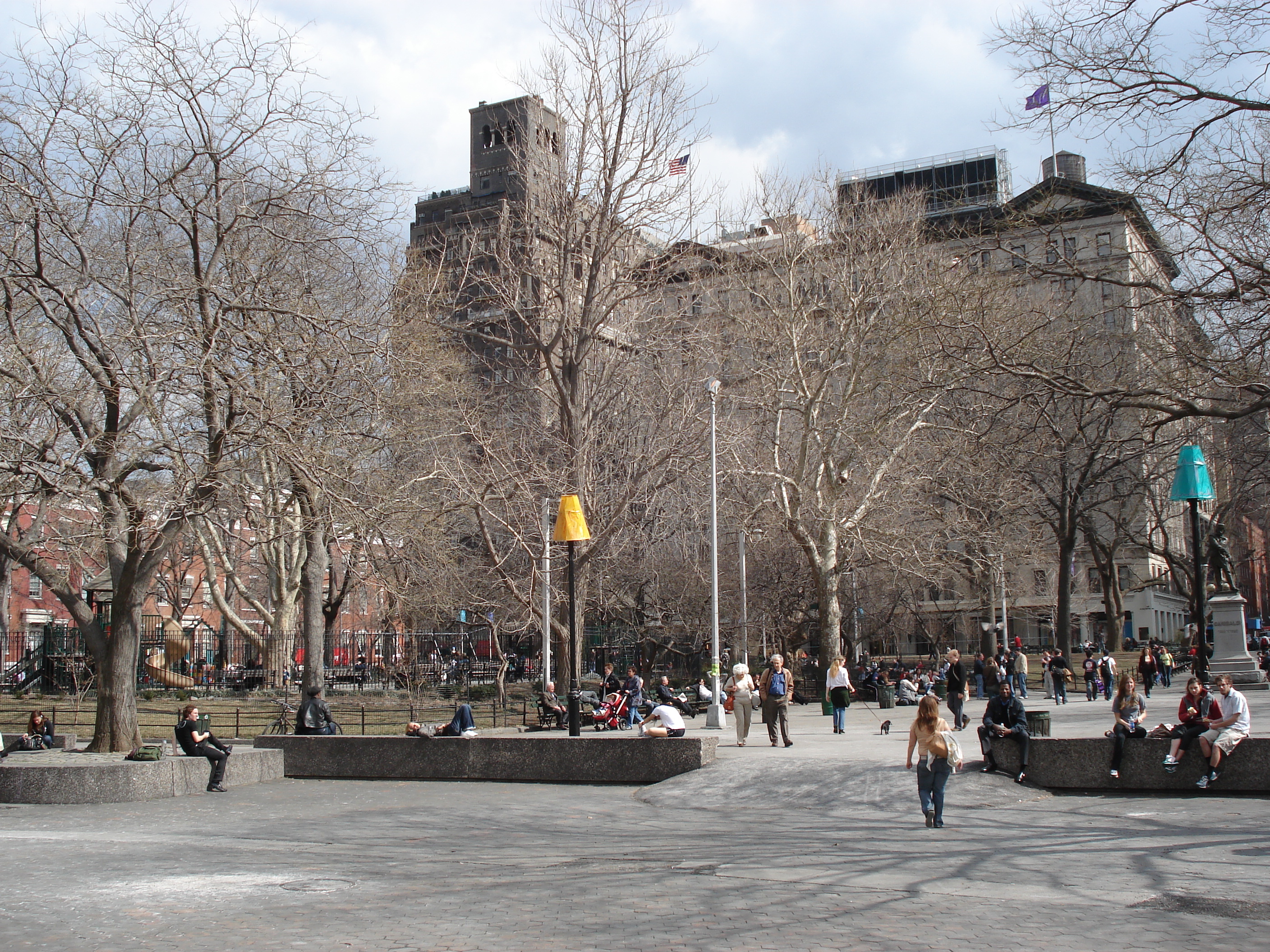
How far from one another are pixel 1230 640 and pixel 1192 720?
72.4 feet

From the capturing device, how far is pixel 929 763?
11.2 metres

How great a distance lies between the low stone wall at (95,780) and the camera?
14.9m

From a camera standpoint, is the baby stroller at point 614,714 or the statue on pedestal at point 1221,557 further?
the statue on pedestal at point 1221,557

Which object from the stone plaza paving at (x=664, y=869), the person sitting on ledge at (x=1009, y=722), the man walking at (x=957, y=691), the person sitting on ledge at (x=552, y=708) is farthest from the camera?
the person sitting on ledge at (x=552, y=708)

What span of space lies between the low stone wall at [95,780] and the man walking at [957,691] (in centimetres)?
1398

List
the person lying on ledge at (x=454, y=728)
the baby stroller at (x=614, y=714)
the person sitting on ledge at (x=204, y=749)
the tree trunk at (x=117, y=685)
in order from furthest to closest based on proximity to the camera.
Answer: the baby stroller at (x=614, y=714) < the person lying on ledge at (x=454, y=728) < the tree trunk at (x=117, y=685) < the person sitting on ledge at (x=204, y=749)

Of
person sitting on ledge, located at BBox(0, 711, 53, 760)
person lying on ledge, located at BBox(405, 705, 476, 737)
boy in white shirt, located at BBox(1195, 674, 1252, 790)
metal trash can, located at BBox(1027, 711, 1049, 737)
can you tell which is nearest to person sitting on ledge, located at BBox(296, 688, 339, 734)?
person lying on ledge, located at BBox(405, 705, 476, 737)

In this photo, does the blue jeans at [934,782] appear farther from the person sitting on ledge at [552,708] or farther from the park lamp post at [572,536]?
the person sitting on ledge at [552,708]

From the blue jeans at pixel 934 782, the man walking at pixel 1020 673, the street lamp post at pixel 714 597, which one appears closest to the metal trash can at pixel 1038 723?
the blue jeans at pixel 934 782

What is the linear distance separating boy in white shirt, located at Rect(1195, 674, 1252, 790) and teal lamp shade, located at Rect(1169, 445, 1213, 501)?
16.1 m

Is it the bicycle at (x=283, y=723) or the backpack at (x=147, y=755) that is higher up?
the backpack at (x=147, y=755)

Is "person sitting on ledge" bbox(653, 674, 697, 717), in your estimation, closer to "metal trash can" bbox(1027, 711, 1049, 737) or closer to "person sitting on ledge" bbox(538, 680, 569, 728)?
"person sitting on ledge" bbox(538, 680, 569, 728)

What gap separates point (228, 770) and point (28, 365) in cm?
665

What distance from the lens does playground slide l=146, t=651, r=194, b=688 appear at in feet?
120
